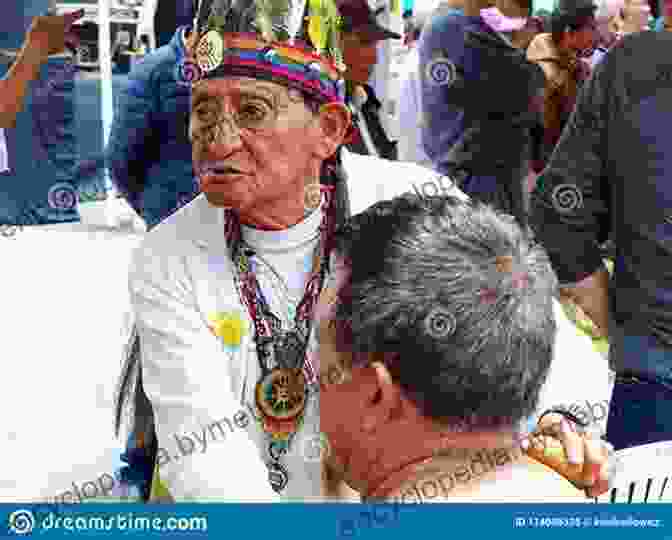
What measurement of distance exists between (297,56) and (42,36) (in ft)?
1.36

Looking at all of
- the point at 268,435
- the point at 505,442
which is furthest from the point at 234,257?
the point at 505,442

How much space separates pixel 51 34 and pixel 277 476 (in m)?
0.63

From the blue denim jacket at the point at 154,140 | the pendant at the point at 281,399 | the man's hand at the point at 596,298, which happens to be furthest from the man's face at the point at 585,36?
the pendant at the point at 281,399

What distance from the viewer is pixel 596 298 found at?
160 centimetres

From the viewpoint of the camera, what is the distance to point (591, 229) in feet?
5.20

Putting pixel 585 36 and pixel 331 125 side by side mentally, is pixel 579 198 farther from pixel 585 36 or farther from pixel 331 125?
pixel 331 125

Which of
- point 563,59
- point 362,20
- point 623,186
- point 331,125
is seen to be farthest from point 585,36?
point 331,125

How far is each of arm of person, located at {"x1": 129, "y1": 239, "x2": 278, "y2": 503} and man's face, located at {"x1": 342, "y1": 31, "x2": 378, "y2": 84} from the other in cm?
37

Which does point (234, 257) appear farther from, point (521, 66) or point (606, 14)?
point (606, 14)

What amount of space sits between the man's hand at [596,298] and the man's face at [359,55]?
453 millimetres

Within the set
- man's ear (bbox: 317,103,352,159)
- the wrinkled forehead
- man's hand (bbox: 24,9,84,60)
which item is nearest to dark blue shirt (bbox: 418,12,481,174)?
man's ear (bbox: 317,103,352,159)

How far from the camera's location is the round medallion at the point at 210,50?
3.65 feet

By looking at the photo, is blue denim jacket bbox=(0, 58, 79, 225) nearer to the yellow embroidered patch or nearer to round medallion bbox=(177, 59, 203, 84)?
round medallion bbox=(177, 59, 203, 84)

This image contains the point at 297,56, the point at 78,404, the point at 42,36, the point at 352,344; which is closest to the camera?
the point at 352,344
